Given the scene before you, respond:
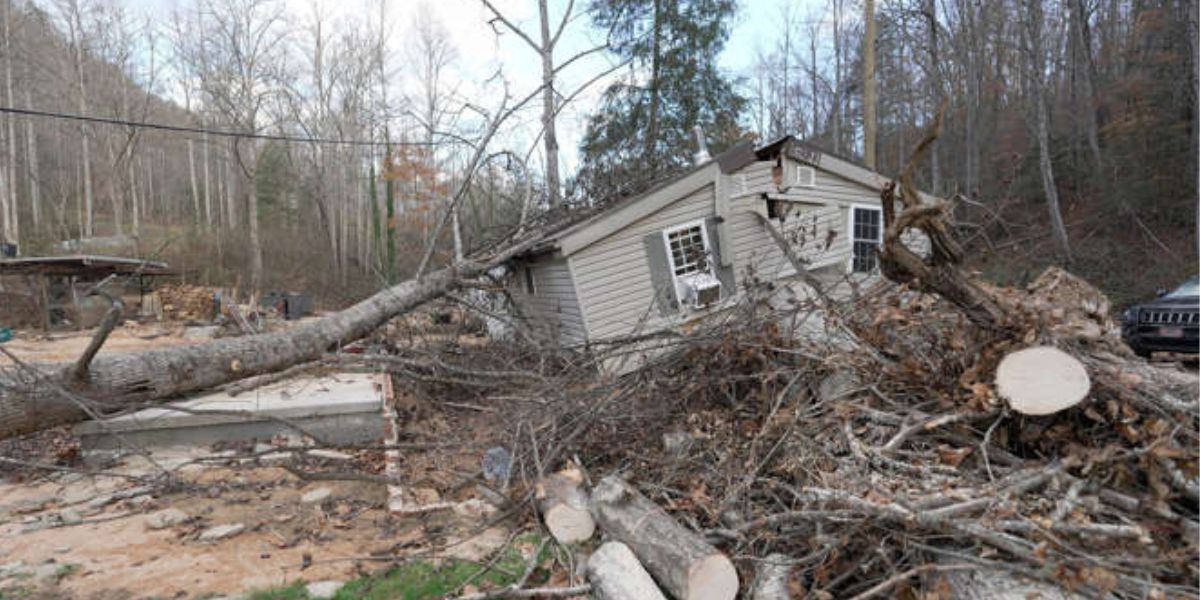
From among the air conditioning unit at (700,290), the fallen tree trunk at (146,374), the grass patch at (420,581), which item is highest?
the air conditioning unit at (700,290)

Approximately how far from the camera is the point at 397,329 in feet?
28.9

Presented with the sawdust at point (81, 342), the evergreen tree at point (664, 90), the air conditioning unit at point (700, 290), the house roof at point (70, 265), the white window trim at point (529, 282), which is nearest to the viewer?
the air conditioning unit at point (700, 290)

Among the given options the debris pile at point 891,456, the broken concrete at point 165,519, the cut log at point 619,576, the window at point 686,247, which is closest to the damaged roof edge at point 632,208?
the window at point 686,247

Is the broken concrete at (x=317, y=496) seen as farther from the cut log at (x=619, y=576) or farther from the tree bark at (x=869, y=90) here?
the tree bark at (x=869, y=90)

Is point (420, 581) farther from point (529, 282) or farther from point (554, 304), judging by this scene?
point (529, 282)

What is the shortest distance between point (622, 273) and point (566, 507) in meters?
6.21

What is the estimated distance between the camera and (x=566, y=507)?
370 centimetres

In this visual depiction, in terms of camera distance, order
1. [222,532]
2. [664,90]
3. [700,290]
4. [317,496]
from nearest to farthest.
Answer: [222,532] < [317,496] < [700,290] < [664,90]

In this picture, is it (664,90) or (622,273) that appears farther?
(664,90)

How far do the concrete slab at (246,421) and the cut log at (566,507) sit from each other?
3171mm

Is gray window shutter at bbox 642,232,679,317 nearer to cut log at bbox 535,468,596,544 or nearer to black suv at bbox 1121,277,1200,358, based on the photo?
cut log at bbox 535,468,596,544

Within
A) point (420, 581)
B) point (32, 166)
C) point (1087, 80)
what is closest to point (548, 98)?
point (420, 581)

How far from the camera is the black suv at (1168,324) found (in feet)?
23.7

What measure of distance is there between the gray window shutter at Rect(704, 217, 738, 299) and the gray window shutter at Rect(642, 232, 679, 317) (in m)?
0.80
